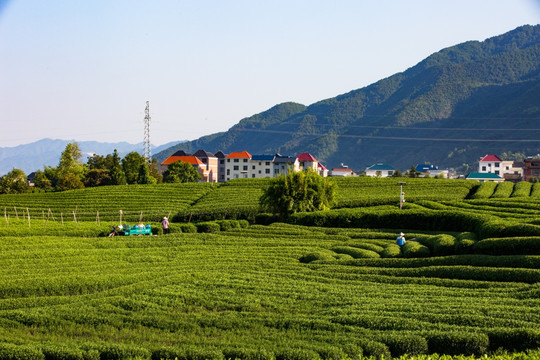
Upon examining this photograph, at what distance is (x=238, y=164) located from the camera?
133 meters

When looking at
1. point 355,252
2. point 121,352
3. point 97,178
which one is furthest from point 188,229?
point 97,178

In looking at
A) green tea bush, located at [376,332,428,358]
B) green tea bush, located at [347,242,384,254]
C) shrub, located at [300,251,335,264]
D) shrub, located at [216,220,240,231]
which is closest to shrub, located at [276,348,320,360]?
green tea bush, located at [376,332,428,358]

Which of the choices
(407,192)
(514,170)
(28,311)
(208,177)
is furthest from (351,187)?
(514,170)

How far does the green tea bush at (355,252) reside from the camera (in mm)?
33328

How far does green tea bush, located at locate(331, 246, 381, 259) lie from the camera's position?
33328 mm

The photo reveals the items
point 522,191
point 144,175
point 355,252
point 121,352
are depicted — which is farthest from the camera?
point 144,175

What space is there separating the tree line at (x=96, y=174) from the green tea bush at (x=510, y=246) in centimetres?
6559

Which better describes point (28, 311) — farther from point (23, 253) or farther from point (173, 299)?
point (23, 253)

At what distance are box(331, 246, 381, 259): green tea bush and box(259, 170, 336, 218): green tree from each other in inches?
747

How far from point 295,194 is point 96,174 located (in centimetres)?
4976

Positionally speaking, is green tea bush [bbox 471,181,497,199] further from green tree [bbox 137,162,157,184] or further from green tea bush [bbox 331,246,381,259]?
green tree [bbox 137,162,157,184]

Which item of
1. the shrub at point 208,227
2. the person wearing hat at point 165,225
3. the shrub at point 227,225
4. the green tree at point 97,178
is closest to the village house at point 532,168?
the green tree at point 97,178

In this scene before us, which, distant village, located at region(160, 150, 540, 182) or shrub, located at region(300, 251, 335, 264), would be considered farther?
distant village, located at region(160, 150, 540, 182)

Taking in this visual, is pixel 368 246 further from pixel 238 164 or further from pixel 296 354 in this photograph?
pixel 238 164
